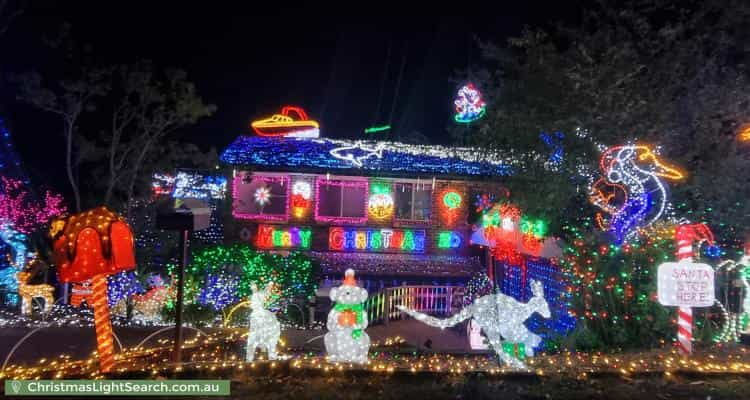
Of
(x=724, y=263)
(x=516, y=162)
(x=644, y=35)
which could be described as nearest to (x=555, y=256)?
(x=516, y=162)

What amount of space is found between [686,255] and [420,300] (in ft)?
21.0

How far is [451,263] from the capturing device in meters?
15.9

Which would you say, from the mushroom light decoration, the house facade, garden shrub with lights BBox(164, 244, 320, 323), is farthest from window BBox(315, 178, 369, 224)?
the mushroom light decoration

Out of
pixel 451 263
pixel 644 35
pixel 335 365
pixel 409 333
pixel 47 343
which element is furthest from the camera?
pixel 451 263

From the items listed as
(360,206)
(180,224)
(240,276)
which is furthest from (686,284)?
(360,206)

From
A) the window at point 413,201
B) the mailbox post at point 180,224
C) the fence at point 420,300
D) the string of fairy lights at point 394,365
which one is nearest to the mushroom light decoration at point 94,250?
the mailbox post at point 180,224

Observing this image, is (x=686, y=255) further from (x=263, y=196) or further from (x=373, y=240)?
(x=263, y=196)

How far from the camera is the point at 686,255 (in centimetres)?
733

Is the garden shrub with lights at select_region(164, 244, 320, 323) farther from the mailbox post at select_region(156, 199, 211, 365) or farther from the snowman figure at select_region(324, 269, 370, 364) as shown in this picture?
the snowman figure at select_region(324, 269, 370, 364)

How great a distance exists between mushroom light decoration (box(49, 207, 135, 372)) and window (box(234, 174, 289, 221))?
9.88m

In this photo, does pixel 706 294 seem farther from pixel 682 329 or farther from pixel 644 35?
pixel 644 35

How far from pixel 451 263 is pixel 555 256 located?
6.22m

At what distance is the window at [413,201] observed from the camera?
1681 centimetres

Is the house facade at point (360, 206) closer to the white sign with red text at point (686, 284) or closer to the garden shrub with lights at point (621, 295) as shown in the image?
the garden shrub with lights at point (621, 295)
